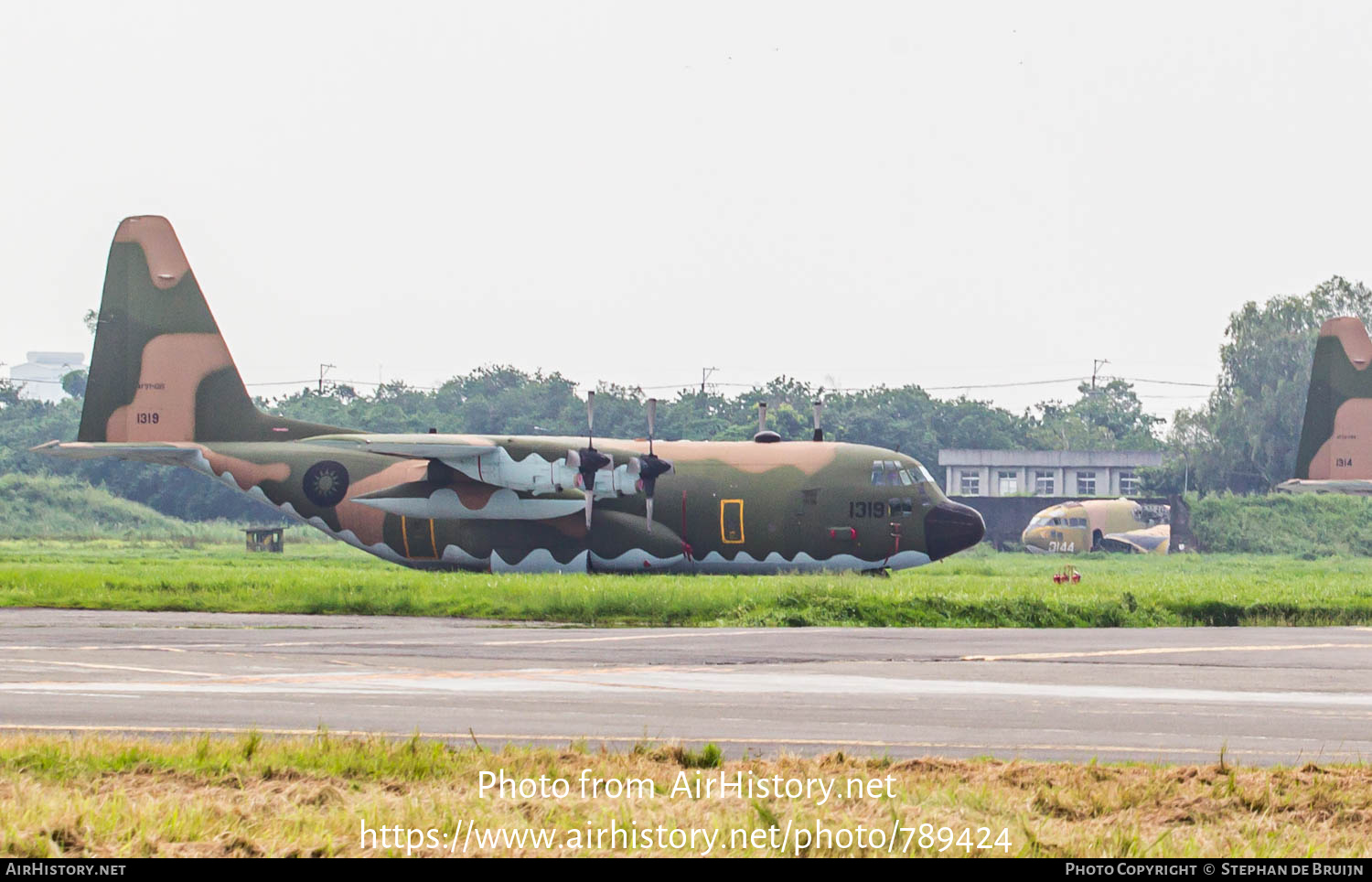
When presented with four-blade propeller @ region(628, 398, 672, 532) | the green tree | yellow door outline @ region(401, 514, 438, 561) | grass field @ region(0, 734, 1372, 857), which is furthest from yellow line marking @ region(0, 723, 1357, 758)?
the green tree

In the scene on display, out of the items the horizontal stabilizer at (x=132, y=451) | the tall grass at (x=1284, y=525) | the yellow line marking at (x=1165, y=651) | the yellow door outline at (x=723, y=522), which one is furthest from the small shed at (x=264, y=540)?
the tall grass at (x=1284, y=525)

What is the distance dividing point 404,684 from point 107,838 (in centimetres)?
928

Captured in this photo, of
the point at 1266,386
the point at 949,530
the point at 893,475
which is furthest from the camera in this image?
the point at 1266,386

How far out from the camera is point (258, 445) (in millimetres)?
42250

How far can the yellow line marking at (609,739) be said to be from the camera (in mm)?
12766

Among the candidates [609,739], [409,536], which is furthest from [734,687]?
[409,536]

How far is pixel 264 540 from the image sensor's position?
216 feet

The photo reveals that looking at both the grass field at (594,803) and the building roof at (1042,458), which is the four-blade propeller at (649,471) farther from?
the building roof at (1042,458)

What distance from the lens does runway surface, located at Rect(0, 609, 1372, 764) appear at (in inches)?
534

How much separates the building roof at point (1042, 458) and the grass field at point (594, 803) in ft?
360

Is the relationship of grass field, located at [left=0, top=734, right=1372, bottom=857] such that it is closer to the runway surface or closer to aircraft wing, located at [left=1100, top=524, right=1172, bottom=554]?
the runway surface

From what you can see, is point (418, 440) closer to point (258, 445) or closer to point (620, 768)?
point (258, 445)

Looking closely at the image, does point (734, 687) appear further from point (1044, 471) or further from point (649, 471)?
point (1044, 471)

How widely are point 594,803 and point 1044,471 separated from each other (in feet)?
387
